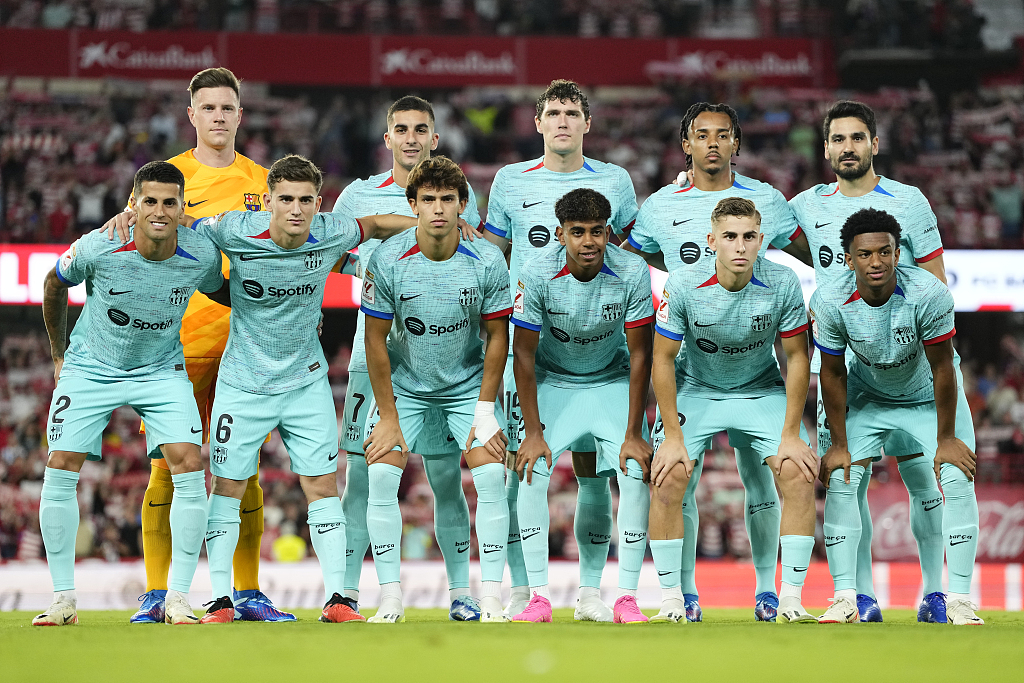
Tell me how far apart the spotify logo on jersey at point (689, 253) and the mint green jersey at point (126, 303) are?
2.50m

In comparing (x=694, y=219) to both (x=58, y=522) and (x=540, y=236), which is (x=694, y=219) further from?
(x=58, y=522)

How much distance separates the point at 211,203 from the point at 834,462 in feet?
12.3

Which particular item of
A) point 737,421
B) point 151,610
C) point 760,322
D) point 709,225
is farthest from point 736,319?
point 151,610

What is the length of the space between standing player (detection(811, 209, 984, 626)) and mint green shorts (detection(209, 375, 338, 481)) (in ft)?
8.46

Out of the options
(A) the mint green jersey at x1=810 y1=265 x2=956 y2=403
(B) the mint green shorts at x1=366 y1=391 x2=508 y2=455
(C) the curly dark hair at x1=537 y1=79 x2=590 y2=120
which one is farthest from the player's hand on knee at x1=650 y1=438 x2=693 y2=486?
(C) the curly dark hair at x1=537 y1=79 x2=590 y2=120

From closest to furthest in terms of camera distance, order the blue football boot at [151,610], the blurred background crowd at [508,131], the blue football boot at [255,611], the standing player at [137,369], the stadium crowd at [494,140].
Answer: the standing player at [137,369]
the blue football boot at [151,610]
the blue football boot at [255,611]
the blurred background crowd at [508,131]
the stadium crowd at [494,140]

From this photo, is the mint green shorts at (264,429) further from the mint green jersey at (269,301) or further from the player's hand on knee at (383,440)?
the player's hand on knee at (383,440)

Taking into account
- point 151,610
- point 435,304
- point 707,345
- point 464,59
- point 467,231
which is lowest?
point 151,610

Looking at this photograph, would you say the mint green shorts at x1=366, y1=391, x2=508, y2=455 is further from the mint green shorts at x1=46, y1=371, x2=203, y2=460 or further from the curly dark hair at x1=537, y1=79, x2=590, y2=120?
the curly dark hair at x1=537, y1=79, x2=590, y2=120

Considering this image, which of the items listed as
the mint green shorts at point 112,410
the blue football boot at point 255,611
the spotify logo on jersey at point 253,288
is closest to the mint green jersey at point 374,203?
the spotify logo on jersey at point 253,288

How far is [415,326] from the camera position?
224 inches

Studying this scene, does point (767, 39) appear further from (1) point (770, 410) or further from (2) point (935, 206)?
(1) point (770, 410)

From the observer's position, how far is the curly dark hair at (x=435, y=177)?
553 centimetres

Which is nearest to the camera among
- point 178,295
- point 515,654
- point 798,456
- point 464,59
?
point 515,654
